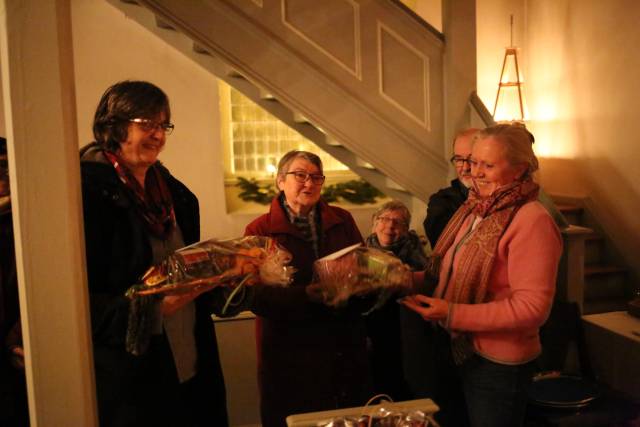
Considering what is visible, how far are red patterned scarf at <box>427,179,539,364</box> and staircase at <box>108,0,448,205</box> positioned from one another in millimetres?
2024

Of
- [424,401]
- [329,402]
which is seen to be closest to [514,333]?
[424,401]

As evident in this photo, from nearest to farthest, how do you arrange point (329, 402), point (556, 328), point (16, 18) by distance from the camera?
point (16, 18) → point (329, 402) → point (556, 328)

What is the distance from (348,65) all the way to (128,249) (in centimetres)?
259

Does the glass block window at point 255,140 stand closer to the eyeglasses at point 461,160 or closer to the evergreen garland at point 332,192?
the evergreen garland at point 332,192

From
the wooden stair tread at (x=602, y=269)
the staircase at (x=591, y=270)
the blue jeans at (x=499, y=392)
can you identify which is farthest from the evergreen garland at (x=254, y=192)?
the blue jeans at (x=499, y=392)

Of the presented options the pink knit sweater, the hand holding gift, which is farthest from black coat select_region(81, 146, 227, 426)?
the pink knit sweater

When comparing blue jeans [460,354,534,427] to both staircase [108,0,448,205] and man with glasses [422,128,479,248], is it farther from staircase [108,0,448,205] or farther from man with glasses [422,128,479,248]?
staircase [108,0,448,205]

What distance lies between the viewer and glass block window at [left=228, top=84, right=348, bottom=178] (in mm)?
6586

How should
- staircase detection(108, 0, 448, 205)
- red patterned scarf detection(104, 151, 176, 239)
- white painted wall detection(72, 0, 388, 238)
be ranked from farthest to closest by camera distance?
white painted wall detection(72, 0, 388, 238) < staircase detection(108, 0, 448, 205) < red patterned scarf detection(104, 151, 176, 239)

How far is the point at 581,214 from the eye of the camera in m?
5.18

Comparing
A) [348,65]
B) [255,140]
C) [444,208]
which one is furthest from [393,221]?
[255,140]

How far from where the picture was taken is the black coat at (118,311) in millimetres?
1453

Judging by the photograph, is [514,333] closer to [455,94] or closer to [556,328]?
[556,328]

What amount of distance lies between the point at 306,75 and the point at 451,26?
1.05m
